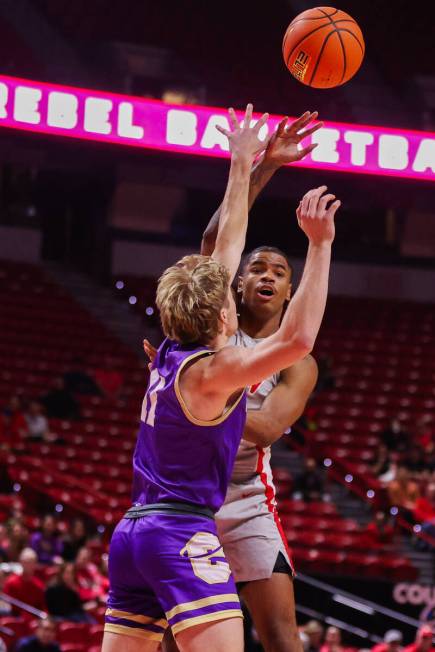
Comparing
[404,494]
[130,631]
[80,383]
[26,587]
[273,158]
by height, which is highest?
[273,158]

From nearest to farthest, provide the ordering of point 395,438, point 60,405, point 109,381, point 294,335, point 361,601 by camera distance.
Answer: point 294,335, point 361,601, point 60,405, point 395,438, point 109,381

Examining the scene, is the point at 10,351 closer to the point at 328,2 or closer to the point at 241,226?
the point at 328,2

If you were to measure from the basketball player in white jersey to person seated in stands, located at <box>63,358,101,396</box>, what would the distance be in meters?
10.5

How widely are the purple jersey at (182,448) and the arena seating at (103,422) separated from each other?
8.24 meters

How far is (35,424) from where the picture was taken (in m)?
13.1

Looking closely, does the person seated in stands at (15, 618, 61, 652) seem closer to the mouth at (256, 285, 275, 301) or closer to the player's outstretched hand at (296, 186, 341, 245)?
the mouth at (256, 285, 275, 301)

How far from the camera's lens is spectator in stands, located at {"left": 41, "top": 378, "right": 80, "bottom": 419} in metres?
14.0

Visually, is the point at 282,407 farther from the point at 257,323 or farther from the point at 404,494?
the point at 404,494

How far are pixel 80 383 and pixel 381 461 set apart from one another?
418cm

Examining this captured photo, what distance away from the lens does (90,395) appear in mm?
14648

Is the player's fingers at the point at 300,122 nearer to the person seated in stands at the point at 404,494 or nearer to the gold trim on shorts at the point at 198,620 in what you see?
the gold trim on shorts at the point at 198,620

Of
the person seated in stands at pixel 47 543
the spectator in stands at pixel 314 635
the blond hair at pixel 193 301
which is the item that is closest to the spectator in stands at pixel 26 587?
the person seated in stands at pixel 47 543

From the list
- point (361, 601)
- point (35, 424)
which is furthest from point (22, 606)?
point (35, 424)

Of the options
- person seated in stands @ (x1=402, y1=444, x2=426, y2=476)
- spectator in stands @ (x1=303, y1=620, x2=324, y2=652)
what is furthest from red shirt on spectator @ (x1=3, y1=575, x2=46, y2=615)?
person seated in stands @ (x1=402, y1=444, x2=426, y2=476)
